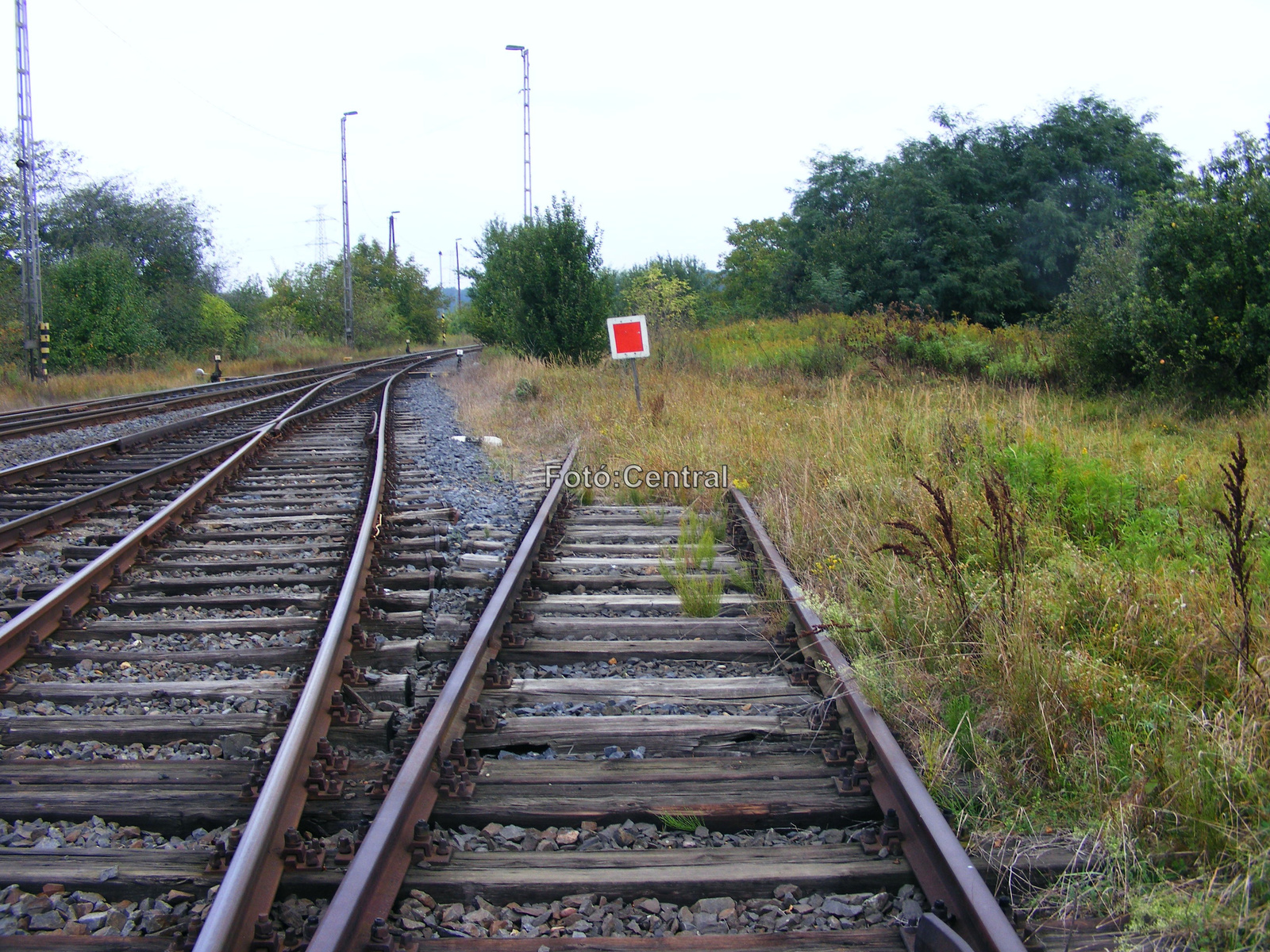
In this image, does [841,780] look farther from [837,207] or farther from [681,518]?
[837,207]

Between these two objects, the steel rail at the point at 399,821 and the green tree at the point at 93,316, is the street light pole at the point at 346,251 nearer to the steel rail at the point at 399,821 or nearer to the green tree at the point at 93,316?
the green tree at the point at 93,316

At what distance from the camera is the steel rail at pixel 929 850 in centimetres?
189

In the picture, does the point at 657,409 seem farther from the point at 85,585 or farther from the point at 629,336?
the point at 85,585

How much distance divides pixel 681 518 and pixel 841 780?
387 cm

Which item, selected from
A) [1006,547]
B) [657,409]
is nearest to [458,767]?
[1006,547]

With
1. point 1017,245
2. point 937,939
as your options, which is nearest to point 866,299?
point 1017,245

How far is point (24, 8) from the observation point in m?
18.1

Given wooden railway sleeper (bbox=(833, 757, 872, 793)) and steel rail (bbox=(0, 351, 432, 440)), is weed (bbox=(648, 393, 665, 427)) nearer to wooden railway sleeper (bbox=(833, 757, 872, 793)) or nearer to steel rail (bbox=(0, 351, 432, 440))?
wooden railway sleeper (bbox=(833, 757, 872, 793))

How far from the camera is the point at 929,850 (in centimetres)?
227

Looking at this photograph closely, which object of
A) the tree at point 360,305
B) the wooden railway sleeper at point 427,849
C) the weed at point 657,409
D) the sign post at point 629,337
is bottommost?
the wooden railway sleeper at point 427,849

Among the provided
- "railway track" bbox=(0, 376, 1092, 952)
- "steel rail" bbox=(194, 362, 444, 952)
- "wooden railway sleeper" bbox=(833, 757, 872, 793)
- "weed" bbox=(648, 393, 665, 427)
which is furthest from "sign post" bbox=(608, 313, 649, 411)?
"wooden railway sleeper" bbox=(833, 757, 872, 793)

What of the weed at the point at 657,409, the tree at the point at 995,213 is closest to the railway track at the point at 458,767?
the weed at the point at 657,409

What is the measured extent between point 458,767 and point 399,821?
0.44 m

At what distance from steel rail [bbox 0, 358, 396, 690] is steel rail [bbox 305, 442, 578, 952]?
194cm
